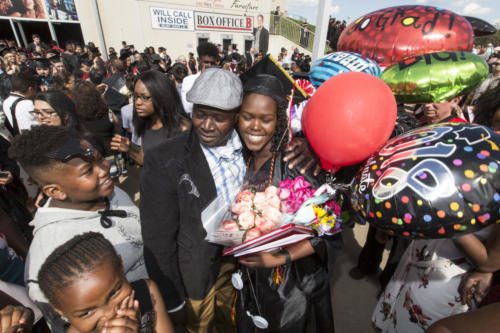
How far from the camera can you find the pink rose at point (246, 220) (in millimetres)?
1258

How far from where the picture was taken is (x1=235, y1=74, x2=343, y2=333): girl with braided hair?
55.9 inches

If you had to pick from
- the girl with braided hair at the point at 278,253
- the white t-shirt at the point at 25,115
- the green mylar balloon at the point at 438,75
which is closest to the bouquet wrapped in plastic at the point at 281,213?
the girl with braided hair at the point at 278,253

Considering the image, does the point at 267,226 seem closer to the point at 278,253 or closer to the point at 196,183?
the point at 278,253

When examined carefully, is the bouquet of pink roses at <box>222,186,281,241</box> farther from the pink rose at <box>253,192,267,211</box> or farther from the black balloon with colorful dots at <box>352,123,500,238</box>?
the black balloon with colorful dots at <box>352,123,500,238</box>

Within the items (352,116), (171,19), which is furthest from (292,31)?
(352,116)

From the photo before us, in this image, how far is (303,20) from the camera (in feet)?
81.4

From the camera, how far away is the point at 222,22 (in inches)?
764

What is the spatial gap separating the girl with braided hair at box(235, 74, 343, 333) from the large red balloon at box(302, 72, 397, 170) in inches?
11.4

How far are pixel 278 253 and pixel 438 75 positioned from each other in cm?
132

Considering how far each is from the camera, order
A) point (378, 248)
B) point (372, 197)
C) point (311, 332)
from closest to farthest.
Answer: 1. point (372, 197)
2. point (311, 332)
3. point (378, 248)

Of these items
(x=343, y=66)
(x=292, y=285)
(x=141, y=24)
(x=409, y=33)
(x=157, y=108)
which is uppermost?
(x=409, y=33)

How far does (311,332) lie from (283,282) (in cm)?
45

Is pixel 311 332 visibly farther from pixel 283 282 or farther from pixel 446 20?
pixel 446 20

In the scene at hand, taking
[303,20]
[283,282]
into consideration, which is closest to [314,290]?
[283,282]
